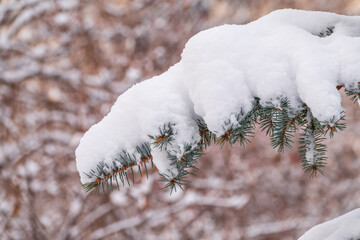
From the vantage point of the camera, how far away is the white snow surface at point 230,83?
668 mm

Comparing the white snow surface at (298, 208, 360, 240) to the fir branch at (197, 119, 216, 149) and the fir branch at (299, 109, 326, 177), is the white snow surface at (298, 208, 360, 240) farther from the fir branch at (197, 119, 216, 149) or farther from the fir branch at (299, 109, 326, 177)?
the fir branch at (197, 119, 216, 149)

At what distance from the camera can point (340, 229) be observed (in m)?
0.90

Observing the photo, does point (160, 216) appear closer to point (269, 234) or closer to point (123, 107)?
Result: point (269, 234)

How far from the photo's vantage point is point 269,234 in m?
4.66

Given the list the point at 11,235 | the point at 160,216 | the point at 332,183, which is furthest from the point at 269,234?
the point at 11,235

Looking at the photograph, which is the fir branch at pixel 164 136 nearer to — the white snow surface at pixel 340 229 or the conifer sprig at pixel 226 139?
the conifer sprig at pixel 226 139

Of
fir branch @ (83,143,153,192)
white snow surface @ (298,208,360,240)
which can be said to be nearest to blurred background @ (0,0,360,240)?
white snow surface @ (298,208,360,240)

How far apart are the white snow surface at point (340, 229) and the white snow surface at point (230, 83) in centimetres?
45

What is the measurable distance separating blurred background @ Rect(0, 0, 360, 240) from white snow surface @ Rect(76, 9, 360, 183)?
3.58 meters

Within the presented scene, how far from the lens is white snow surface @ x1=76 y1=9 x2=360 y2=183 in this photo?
0.67 m

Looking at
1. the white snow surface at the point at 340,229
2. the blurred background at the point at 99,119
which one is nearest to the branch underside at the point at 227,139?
the white snow surface at the point at 340,229

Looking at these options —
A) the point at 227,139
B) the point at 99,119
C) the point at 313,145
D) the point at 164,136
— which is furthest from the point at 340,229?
the point at 99,119

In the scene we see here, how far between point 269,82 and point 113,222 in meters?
4.10

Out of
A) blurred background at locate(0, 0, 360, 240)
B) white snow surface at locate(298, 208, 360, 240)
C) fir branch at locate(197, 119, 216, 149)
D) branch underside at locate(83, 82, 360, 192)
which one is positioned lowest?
white snow surface at locate(298, 208, 360, 240)
